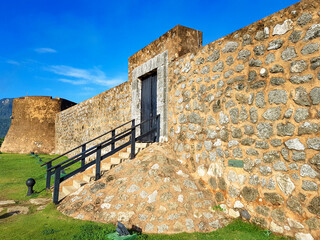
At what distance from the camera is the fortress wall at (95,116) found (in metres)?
8.23

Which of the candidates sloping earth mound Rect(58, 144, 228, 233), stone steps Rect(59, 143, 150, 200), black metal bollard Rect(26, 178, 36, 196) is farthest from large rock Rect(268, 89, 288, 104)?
black metal bollard Rect(26, 178, 36, 196)

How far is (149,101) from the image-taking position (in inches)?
272

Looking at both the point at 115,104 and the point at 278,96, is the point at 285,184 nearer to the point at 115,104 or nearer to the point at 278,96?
the point at 278,96

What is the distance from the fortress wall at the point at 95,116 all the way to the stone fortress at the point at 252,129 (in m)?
3.02

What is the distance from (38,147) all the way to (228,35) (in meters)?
18.6

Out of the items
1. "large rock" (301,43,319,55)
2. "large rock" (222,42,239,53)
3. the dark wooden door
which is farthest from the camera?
the dark wooden door

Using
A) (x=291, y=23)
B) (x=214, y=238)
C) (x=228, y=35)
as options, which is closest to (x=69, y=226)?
(x=214, y=238)

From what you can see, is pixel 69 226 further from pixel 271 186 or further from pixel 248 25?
pixel 248 25

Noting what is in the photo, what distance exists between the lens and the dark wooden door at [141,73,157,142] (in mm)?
6680

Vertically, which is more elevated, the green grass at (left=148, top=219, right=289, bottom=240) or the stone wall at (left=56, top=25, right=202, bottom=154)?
the stone wall at (left=56, top=25, right=202, bottom=154)

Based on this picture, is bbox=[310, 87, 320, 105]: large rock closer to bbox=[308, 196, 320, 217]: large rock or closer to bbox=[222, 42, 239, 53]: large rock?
bbox=[308, 196, 320, 217]: large rock

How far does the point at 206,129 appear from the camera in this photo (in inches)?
180

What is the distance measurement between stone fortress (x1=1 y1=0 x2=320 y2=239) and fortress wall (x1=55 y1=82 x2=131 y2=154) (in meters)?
3.02

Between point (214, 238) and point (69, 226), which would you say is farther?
point (69, 226)
